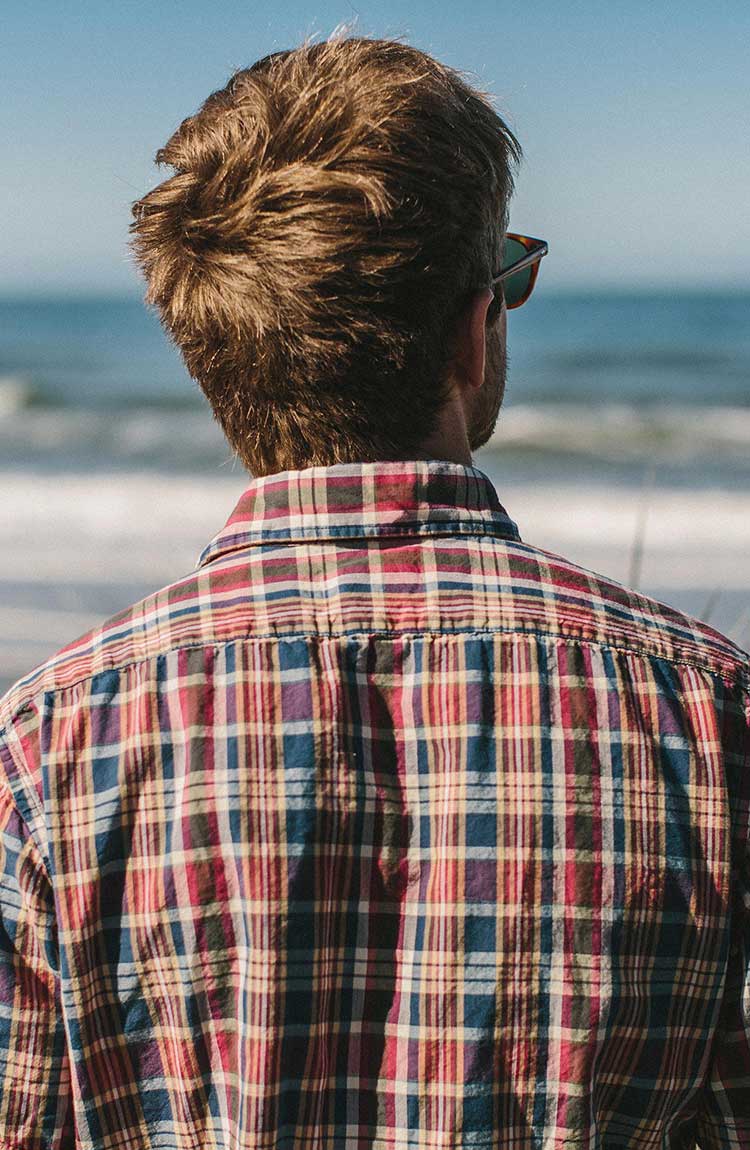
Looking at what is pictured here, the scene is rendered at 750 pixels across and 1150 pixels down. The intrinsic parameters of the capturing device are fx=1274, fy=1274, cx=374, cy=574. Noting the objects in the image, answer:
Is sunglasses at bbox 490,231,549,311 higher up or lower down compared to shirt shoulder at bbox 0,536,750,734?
higher up

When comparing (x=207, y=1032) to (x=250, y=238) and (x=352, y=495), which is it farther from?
(x=250, y=238)

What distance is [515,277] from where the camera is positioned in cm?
148

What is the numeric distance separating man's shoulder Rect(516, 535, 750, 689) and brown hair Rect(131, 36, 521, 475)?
0.21m

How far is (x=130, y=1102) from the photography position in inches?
48.2

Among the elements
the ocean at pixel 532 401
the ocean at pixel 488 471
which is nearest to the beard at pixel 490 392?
the ocean at pixel 488 471

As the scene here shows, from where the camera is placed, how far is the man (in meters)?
1.17

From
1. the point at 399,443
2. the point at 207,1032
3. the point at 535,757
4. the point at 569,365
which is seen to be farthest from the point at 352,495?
the point at 569,365

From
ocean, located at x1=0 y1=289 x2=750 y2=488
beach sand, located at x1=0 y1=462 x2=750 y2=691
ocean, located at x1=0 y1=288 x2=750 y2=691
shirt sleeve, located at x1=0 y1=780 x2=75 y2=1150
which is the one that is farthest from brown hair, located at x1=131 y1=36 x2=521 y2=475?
ocean, located at x1=0 y1=289 x2=750 y2=488

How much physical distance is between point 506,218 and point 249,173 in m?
0.31

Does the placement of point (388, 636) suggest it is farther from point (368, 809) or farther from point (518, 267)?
point (518, 267)

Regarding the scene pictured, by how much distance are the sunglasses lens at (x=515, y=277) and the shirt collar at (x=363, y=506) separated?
0.28 m

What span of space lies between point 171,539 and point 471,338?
7.72m

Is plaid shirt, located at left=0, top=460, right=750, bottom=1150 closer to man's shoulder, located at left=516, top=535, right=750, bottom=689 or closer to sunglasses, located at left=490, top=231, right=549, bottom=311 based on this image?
man's shoulder, located at left=516, top=535, right=750, bottom=689

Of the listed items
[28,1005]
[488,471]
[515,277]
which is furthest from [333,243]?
[488,471]
